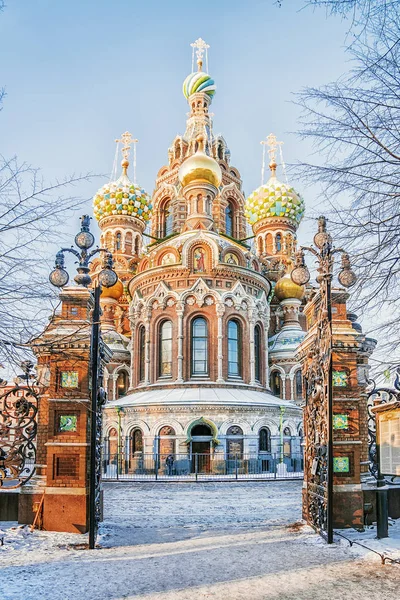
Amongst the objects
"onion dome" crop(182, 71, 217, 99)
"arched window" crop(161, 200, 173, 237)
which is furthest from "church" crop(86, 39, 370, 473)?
"onion dome" crop(182, 71, 217, 99)

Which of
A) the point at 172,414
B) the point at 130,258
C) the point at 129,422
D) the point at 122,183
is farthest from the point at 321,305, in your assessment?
the point at 122,183

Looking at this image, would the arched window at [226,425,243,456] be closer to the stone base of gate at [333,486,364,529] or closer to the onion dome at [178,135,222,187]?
the onion dome at [178,135,222,187]

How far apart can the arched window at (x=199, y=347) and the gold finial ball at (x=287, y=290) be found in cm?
908

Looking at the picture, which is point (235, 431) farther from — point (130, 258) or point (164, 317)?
point (130, 258)

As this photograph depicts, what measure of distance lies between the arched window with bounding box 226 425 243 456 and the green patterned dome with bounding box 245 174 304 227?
19.4 metres

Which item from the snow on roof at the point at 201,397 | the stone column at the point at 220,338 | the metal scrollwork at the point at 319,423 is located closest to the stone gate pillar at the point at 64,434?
the metal scrollwork at the point at 319,423

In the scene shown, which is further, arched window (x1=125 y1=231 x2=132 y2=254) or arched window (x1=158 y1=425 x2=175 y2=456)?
arched window (x1=125 y1=231 x2=132 y2=254)

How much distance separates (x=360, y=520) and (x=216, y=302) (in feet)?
62.8

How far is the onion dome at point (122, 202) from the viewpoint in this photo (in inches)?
1622

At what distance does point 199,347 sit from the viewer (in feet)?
92.8

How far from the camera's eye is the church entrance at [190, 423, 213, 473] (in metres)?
25.4

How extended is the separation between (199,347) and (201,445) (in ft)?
15.7

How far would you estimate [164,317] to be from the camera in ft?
93.9

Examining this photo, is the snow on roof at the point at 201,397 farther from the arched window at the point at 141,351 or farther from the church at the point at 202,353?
the arched window at the point at 141,351
